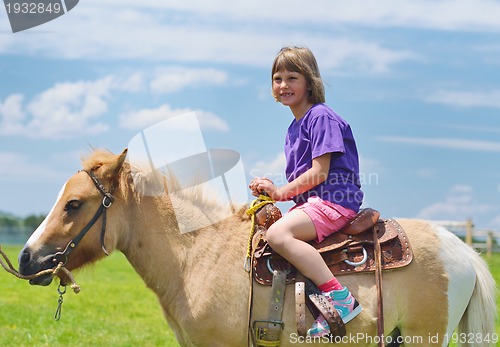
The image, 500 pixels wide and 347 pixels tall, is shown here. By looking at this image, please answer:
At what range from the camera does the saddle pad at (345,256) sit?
434 centimetres

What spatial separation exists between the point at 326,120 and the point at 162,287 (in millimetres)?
1727

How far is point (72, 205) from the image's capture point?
436 centimetres

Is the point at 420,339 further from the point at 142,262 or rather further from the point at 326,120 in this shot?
the point at 142,262

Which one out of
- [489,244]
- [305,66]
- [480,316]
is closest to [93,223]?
[305,66]

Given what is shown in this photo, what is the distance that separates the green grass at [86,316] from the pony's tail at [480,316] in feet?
9.57

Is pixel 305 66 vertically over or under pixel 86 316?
over

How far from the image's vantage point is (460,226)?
2427cm

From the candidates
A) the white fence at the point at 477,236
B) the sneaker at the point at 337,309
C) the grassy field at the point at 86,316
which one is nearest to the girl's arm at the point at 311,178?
the sneaker at the point at 337,309

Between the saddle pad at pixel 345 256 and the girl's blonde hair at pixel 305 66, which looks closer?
→ the saddle pad at pixel 345 256

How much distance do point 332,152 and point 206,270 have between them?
1260mm

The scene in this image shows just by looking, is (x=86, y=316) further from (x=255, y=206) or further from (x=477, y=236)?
(x=477, y=236)

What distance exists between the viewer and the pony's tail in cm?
454

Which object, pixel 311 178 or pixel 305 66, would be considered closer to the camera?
pixel 311 178

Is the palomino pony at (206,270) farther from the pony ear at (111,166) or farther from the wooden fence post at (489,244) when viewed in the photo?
the wooden fence post at (489,244)
